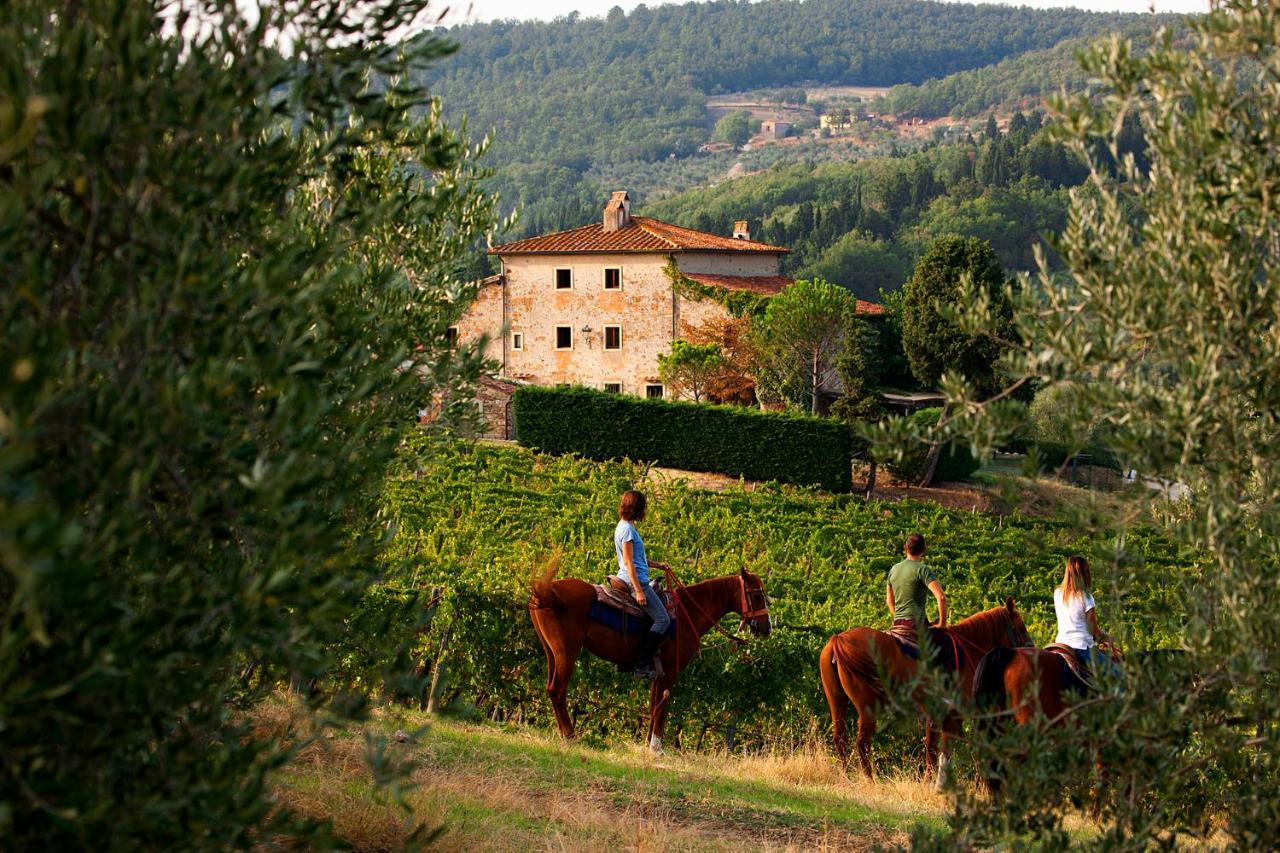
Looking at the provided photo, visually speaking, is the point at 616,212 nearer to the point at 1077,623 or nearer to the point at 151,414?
the point at 1077,623

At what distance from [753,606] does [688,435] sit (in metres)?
23.7

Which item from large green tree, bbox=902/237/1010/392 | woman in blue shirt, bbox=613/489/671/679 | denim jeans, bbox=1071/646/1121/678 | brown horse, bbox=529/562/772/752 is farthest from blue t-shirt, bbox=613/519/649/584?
large green tree, bbox=902/237/1010/392

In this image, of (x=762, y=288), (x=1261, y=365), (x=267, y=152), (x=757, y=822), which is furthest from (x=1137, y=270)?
(x=762, y=288)

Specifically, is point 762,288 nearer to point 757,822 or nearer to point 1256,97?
point 757,822

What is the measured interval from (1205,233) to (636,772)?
7.25 metres

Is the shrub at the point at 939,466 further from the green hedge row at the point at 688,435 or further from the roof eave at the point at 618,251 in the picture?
the roof eave at the point at 618,251

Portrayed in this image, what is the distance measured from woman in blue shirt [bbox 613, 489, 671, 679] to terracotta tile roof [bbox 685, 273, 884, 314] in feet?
117

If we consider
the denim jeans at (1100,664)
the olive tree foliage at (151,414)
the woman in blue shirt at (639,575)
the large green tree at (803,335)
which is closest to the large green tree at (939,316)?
the large green tree at (803,335)

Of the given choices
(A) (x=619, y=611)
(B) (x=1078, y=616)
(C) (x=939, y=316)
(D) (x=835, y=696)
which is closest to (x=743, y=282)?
(C) (x=939, y=316)

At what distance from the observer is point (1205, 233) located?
558 cm

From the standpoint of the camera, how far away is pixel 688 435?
37.2 meters

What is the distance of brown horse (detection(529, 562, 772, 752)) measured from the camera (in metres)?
13.0

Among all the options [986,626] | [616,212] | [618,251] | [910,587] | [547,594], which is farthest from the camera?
[616,212]

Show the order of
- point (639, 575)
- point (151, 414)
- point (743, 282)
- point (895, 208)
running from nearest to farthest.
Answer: point (151, 414) → point (639, 575) → point (743, 282) → point (895, 208)
